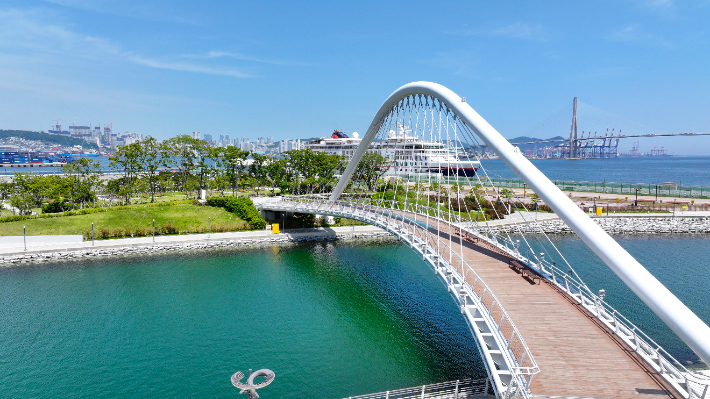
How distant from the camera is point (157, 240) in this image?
3775 cm

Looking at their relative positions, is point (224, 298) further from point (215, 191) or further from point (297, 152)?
point (215, 191)

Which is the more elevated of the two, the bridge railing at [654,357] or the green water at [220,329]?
the bridge railing at [654,357]

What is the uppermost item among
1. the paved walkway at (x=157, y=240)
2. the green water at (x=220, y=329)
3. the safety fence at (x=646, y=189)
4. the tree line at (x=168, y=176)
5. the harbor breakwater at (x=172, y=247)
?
the tree line at (x=168, y=176)

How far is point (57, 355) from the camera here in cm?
1844

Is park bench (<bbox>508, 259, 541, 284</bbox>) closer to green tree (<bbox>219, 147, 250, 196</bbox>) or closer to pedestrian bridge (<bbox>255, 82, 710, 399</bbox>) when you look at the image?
pedestrian bridge (<bbox>255, 82, 710, 399</bbox>)

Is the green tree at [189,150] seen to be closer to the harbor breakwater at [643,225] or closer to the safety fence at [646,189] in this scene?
the harbor breakwater at [643,225]

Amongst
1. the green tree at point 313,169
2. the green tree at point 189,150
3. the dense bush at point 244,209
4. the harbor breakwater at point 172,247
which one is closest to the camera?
the harbor breakwater at point 172,247

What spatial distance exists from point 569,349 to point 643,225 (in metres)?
43.5

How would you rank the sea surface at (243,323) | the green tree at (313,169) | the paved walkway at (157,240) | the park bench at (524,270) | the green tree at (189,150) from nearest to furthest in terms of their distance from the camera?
the sea surface at (243,323) → the park bench at (524,270) → the paved walkway at (157,240) → the green tree at (189,150) → the green tree at (313,169)

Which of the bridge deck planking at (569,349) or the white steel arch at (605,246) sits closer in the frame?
the white steel arch at (605,246)

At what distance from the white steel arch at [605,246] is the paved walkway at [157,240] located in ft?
81.3

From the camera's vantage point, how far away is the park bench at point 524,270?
1779 cm

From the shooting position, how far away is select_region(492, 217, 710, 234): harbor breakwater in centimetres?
4575

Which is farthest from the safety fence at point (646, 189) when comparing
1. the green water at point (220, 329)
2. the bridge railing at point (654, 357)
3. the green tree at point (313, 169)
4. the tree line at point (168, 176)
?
the bridge railing at point (654, 357)
